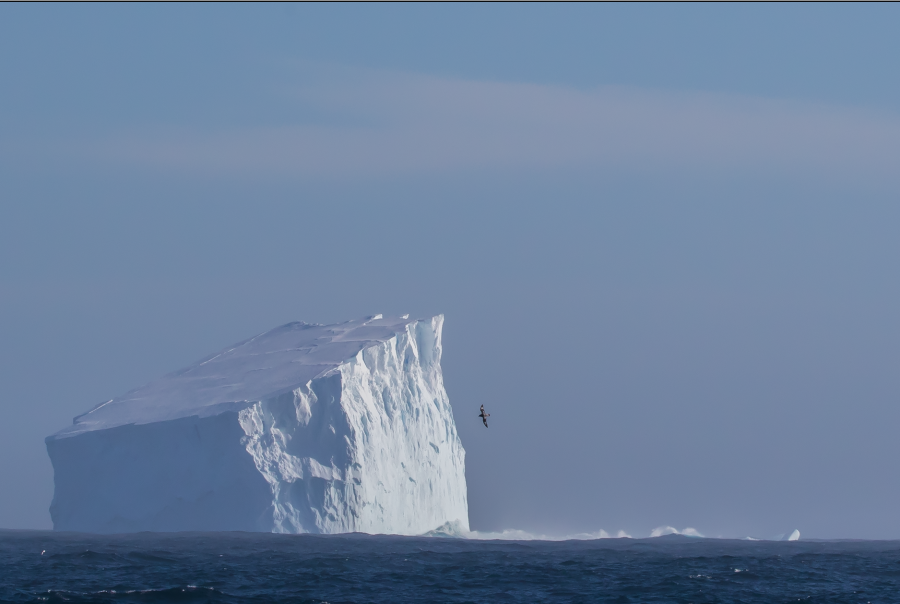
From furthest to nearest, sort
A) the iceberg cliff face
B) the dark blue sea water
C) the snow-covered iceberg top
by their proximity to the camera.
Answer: the snow-covered iceberg top, the iceberg cliff face, the dark blue sea water

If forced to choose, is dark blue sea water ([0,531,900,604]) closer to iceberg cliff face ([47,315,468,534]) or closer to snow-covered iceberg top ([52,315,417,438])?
iceberg cliff face ([47,315,468,534])

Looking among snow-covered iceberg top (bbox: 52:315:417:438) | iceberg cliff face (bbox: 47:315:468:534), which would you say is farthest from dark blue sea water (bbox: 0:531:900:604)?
snow-covered iceberg top (bbox: 52:315:417:438)

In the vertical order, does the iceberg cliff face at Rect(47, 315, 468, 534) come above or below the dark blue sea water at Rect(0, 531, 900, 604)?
above

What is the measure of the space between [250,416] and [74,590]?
12.5 meters

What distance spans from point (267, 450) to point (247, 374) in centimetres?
457

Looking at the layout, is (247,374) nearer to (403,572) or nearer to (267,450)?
(267,450)

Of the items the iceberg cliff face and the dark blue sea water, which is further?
the iceberg cliff face

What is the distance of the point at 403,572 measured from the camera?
31125mm

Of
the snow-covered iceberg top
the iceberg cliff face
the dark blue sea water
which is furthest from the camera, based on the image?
the snow-covered iceberg top

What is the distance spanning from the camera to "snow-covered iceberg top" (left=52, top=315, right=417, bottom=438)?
40250mm

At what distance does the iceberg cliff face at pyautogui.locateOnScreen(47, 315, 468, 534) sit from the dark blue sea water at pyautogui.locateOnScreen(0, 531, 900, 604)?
0.95 metres

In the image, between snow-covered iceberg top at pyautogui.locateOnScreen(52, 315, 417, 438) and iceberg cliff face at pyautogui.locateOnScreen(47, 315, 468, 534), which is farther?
snow-covered iceberg top at pyautogui.locateOnScreen(52, 315, 417, 438)

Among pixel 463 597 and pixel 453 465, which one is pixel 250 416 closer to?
pixel 453 465

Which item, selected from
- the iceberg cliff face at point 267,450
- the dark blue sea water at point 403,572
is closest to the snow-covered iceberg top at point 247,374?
the iceberg cliff face at point 267,450
